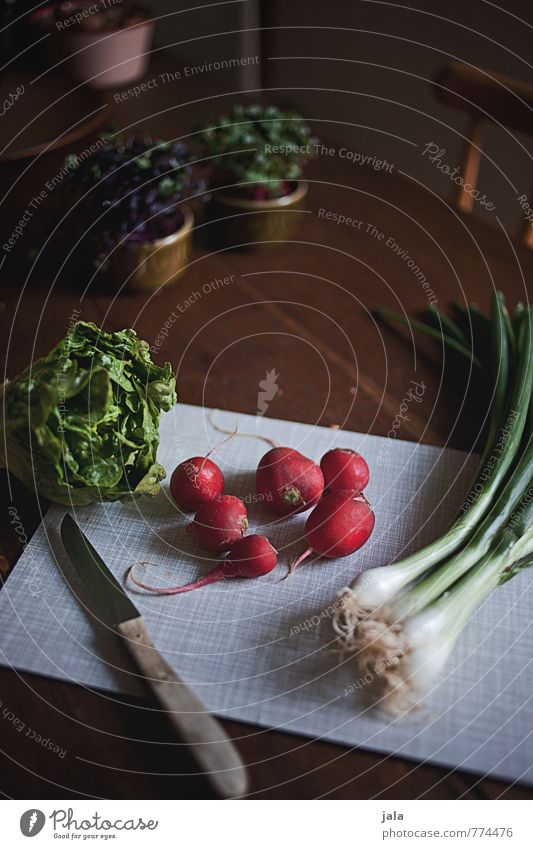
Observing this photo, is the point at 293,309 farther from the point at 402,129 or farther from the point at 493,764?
the point at 402,129

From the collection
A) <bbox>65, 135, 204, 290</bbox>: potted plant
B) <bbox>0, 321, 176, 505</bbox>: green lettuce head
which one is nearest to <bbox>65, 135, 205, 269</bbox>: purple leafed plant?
<bbox>65, 135, 204, 290</bbox>: potted plant

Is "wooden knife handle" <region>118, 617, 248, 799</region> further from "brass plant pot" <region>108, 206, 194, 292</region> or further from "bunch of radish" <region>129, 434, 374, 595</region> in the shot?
"brass plant pot" <region>108, 206, 194, 292</region>

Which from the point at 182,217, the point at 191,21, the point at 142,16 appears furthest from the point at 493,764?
the point at 191,21

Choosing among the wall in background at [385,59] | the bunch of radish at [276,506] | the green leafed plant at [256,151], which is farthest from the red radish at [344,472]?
the wall in background at [385,59]

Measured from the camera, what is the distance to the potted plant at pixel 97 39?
2.00 metres

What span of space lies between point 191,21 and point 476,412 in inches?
84.8

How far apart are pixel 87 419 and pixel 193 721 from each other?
1.30ft

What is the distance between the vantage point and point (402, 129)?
7.74ft

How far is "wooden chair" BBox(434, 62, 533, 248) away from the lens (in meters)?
1.63

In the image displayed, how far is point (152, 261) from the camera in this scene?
1.41 m

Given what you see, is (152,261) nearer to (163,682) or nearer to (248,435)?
(248,435)

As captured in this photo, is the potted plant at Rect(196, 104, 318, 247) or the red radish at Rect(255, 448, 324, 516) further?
the potted plant at Rect(196, 104, 318, 247)

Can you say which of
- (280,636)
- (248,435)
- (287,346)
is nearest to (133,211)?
(287,346)

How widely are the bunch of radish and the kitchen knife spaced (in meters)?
0.05
